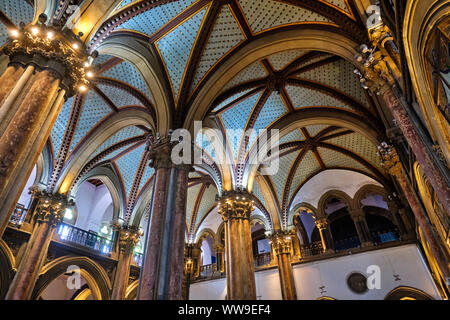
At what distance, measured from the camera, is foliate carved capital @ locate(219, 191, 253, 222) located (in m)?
8.17

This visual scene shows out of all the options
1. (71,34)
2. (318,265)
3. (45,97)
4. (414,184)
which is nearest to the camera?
(45,97)

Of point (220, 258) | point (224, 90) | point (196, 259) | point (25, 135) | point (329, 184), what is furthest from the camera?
point (196, 259)

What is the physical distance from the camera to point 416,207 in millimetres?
5949

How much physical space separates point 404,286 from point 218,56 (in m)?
9.59

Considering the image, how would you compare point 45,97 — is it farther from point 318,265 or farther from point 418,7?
point 318,265

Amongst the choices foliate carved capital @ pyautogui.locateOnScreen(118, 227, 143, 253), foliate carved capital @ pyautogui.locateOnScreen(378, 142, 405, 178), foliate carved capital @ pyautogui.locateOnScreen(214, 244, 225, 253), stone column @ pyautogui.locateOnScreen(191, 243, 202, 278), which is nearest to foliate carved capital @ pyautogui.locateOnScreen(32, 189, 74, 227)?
foliate carved capital @ pyautogui.locateOnScreen(118, 227, 143, 253)

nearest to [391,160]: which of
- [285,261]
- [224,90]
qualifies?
[224,90]

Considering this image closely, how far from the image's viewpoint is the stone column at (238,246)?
23.4 ft

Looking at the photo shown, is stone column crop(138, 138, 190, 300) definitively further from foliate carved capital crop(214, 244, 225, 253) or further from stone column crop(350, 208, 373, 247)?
foliate carved capital crop(214, 244, 225, 253)

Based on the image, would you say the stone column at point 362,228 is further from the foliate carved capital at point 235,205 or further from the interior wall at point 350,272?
the foliate carved capital at point 235,205

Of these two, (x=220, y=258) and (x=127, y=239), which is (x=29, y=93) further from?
(x=220, y=258)

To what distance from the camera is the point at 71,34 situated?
4.02 meters

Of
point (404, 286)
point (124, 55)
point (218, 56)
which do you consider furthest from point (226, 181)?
point (404, 286)

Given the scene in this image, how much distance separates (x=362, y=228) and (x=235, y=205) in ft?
20.3
